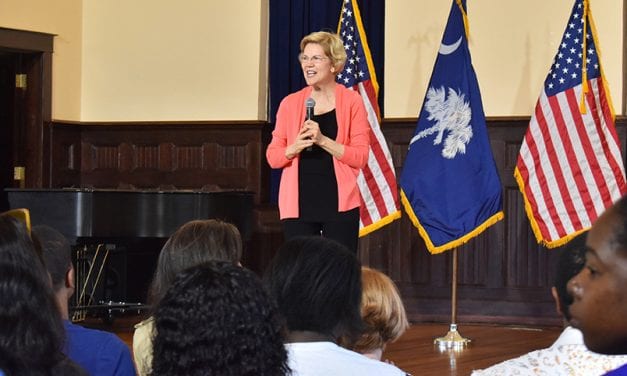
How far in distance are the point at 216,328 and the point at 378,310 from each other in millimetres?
1159

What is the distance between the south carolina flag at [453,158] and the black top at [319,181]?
1966mm

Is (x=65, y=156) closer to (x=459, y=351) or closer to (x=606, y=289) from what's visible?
(x=459, y=351)

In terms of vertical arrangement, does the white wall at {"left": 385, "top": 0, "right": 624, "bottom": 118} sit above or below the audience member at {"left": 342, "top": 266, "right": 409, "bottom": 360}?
above

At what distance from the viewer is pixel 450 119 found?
23.4 ft

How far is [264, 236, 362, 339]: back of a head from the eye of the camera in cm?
225

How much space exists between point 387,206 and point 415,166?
462mm

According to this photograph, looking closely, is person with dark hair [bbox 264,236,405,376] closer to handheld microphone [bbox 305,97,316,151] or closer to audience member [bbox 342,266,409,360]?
audience member [bbox 342,266,409,360]

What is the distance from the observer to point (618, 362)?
9.16 ft

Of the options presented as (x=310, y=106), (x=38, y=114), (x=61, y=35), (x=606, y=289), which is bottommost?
(x=606, y=289)

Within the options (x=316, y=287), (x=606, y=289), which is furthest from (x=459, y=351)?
(x=606, y=289)

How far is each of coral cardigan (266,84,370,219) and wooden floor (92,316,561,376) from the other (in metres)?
1.05

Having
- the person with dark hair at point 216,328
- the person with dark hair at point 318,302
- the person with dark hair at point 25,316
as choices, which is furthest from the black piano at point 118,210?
the person with dark hair at point 216,328

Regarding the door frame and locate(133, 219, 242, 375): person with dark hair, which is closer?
locate(133, 219, 242, 375): person with dark hair

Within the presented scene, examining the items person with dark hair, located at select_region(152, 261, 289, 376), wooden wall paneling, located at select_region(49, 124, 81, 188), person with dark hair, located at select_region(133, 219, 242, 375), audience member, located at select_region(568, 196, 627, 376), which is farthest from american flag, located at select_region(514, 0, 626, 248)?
audience member, located at select_region(568, 196, 627, 376)
